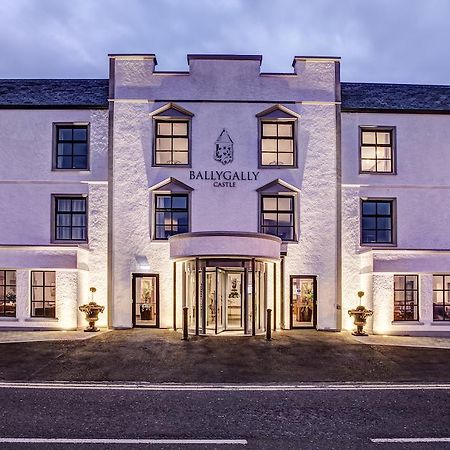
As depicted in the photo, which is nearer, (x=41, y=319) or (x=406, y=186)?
(x=41, y=319)

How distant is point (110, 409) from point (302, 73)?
1555 cm

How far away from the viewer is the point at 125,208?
1905cm

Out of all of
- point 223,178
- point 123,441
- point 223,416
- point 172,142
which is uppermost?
point 172,142

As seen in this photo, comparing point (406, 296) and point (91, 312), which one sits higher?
point (406, 296)

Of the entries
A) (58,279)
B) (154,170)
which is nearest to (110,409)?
(58,279)

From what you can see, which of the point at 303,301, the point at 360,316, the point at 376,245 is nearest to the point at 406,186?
the point at 376,245

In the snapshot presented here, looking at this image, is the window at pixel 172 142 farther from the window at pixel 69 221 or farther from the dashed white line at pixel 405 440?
the dashed white line at pixel 405 440

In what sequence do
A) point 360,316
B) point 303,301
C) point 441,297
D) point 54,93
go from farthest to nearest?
1. point 54,93
2. point 303,301
3. point 441,297
4. point 360,316

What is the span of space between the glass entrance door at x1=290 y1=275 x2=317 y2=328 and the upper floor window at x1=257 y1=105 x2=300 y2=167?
468cm

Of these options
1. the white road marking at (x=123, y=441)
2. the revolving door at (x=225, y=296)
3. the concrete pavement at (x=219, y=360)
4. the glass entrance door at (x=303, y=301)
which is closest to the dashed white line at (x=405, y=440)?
the white road marking at (x=123, y=441)

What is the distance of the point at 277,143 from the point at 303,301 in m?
6.45

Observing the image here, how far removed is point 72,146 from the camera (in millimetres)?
19594

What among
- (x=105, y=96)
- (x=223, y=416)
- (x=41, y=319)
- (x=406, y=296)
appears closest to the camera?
(x=223, y=416)

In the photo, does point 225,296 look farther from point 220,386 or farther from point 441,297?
point 441,297
